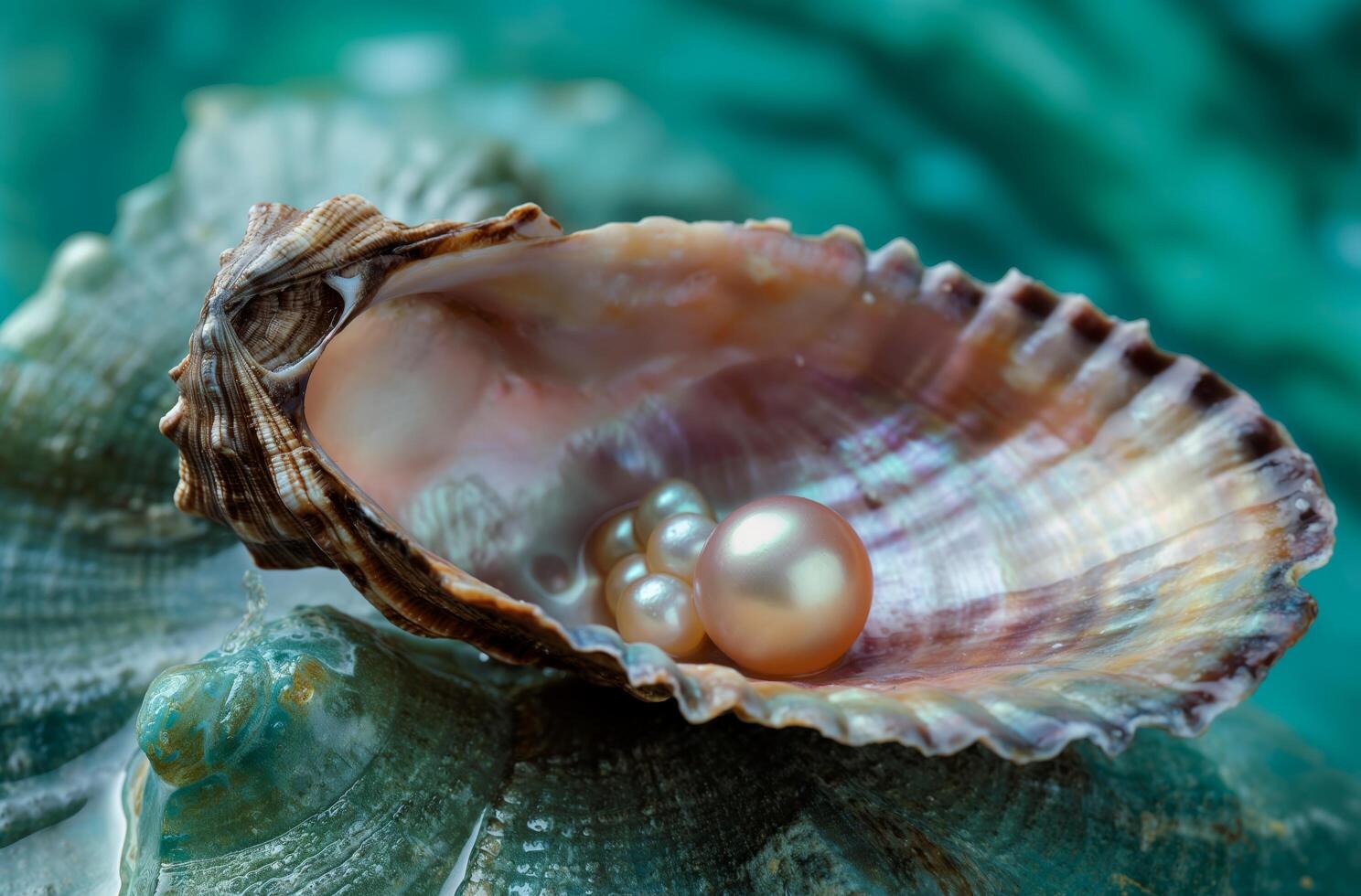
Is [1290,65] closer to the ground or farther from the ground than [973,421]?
farther from the ground

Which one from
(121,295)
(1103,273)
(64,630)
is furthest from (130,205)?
(1103,273)

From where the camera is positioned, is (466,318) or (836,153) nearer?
(466,318)

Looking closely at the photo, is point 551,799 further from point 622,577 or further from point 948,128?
point 948,128

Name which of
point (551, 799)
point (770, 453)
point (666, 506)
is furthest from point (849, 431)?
point (551, 799)

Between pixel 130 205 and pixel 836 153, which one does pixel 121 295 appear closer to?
pixel 130 205

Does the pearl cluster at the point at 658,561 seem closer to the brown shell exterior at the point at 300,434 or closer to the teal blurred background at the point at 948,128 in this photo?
the brown shell exterior at the point at 300,434

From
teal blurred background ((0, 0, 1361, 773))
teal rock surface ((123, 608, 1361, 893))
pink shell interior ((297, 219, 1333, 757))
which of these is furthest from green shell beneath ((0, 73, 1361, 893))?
teal blurred background ((0, 0, 1361, 773))

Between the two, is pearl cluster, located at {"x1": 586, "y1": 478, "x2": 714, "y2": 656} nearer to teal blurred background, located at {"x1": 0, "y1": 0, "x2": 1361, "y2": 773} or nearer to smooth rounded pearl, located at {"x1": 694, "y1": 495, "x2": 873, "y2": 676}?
smooth rounded pearl, located at {"x1": 694, "y1": 495, "x2": 873, "y2": 676}
